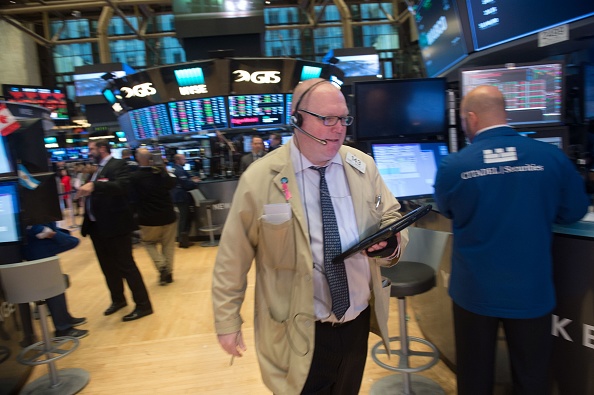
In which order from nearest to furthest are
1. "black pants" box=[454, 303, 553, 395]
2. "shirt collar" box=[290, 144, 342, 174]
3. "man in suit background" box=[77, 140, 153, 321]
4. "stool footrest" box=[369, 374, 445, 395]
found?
"shirt collar" box=[290, 144, 342, 174] < "black pants" box=[454, 303, 553, 395] < "stool footrest" box=[369, 374, 445, 395] < "man in suit background" box=[77, 140, 153, 321]

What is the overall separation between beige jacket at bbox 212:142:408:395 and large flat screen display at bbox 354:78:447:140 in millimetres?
1622

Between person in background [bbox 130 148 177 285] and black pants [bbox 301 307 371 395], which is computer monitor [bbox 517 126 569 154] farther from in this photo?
person in background [bbox 130 148 177 285]

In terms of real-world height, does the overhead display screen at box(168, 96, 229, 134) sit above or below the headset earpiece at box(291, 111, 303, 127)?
above

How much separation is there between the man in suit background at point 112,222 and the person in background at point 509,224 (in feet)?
11.5

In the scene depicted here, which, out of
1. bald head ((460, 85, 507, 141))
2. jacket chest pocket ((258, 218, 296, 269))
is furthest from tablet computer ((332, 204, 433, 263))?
bald head ((460, 85, 507, 141))

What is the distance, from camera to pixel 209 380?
3.06 metres

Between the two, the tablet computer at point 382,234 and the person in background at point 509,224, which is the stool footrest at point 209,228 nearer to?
the person in background at point 509,224

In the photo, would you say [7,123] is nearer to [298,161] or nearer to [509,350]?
[298,161]

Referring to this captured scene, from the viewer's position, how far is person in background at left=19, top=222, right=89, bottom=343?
359cm

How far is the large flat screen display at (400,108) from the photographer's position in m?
3.14

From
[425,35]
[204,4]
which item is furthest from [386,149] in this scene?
[204,4]

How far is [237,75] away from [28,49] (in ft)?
49.6

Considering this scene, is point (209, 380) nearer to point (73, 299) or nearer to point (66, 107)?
point (73, 299)

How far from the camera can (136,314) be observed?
4.39 meters
